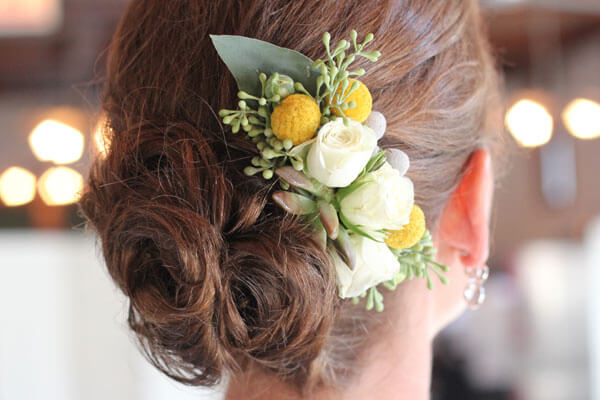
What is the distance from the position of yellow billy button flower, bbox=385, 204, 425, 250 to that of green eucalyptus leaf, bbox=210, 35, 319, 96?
18 cm

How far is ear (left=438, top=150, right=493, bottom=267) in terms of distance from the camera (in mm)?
825

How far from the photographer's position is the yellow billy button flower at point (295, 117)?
64cm

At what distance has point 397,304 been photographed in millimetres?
796

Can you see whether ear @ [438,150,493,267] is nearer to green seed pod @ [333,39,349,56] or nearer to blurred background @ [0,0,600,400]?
green seed pod @ [333,39,349,56]

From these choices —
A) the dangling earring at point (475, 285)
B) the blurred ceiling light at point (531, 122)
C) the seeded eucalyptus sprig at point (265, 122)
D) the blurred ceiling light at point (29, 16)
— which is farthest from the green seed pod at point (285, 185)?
the blurred ceiling light at point (29, 16)

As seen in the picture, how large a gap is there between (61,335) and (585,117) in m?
2.59

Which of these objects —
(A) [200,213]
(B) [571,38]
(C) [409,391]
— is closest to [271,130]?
(A) [200,213]

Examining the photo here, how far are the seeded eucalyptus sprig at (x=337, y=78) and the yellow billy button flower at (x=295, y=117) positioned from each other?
0.01 meters

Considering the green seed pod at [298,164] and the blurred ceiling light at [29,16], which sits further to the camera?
the blurred ceiling light at [29,16]

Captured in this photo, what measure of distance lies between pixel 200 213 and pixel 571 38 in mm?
3974

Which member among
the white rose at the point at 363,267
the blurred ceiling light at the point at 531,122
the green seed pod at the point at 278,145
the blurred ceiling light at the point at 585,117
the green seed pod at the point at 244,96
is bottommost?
the white rose at the point at 363,267

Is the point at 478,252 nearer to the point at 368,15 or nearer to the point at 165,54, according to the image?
the point at 368,15

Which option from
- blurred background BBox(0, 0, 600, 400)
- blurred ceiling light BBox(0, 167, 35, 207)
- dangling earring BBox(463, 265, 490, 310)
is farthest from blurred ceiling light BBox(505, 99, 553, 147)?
blurred ceiling light BBox(0, 167, 35, 207)

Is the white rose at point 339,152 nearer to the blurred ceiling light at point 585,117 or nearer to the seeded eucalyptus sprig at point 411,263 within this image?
the seeded eucalyptus sprig at point 411,263
